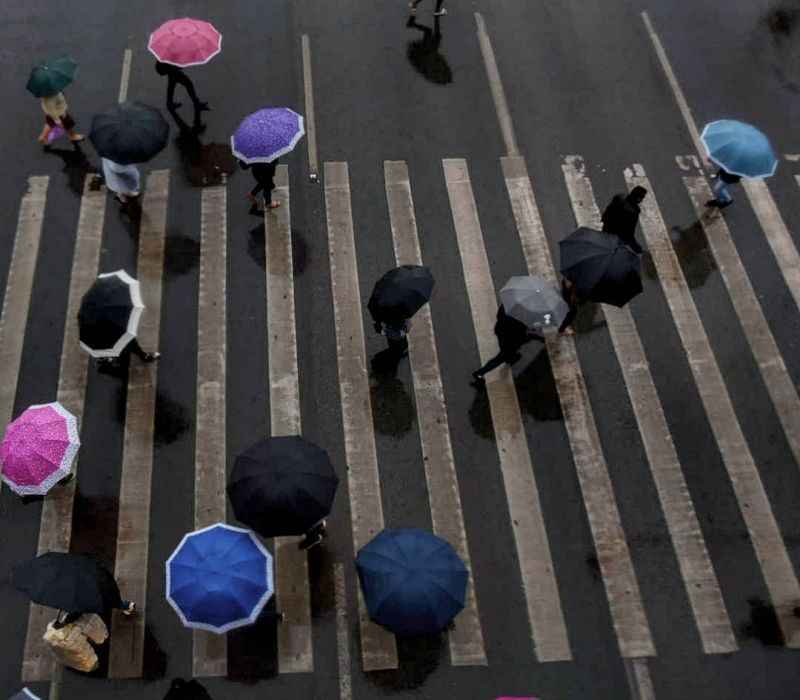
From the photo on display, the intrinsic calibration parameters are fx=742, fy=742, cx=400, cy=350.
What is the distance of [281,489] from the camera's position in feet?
25.3

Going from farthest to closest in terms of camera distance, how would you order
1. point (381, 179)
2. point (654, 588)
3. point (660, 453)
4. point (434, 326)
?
point (381, 179), point (434, 326), point (660, 453), point (654, 588)

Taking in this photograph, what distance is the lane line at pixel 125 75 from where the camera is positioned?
13.5 metres

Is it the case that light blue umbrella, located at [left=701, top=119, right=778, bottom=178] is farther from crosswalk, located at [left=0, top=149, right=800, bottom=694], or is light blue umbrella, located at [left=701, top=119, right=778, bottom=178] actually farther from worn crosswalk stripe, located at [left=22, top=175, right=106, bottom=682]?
worn crosswalk stripe, located at [left=22, top=175, right=106, bottom=682]

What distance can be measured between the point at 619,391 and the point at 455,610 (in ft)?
15.1

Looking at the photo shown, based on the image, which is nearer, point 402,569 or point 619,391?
point 402,569

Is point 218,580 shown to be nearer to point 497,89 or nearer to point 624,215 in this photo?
point 624,215

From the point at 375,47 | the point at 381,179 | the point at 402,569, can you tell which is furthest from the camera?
the point at 375,47

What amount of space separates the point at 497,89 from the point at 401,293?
21.7 ft

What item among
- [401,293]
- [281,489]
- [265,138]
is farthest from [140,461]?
[265,138]

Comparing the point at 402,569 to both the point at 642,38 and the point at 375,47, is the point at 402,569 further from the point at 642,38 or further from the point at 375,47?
the point at 642,38

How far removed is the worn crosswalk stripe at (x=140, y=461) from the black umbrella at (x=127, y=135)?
62.5 inches

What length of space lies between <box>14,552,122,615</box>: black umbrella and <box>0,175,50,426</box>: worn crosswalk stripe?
345 centimetres

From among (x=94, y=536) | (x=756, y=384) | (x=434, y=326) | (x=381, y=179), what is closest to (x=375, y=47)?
(x=381, y=179)

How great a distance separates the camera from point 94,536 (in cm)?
940
